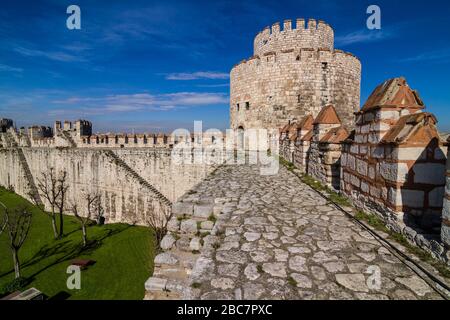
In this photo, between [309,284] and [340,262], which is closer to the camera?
[309,284]

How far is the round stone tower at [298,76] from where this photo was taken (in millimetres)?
17281

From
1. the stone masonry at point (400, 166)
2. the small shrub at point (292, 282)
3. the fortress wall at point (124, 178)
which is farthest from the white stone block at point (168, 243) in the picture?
the fortress wall at point (124, 178)

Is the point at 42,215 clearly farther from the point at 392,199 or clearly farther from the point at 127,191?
the point at 392,199

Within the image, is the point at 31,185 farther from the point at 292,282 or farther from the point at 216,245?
the point at 292,282

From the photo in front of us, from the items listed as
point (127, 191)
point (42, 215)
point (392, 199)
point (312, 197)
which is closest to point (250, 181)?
point (312, 197)

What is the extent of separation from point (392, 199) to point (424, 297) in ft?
5.69

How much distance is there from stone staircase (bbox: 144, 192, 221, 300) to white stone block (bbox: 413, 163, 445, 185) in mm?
2705

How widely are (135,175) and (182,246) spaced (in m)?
15.2

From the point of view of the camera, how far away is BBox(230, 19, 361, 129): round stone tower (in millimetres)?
17281

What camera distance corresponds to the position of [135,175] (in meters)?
17.9

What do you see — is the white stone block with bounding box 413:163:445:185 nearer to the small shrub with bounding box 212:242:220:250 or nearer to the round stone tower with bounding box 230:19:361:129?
the small shrub with bounding box 212:242:220:250

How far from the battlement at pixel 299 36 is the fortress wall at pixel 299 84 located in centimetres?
120

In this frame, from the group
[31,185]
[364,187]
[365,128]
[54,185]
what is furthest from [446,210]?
[31,185]

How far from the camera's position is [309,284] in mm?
2342
